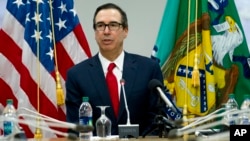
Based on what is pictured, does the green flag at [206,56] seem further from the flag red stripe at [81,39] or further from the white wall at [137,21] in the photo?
the flag red stripe at [81,39]

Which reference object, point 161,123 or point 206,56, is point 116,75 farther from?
point 206,56

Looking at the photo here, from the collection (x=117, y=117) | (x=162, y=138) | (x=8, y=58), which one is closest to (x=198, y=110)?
(x=117, y=117)

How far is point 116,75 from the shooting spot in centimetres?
329

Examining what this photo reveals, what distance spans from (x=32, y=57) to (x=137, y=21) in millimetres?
923

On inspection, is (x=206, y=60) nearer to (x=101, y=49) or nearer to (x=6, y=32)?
(x=101, y=49)

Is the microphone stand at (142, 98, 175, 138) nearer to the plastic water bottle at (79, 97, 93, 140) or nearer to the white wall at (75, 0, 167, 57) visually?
the plastic water bottle at (79, 97, 93, 140)

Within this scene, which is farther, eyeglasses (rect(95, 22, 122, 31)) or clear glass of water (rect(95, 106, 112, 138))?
eyeglasses (rect(95, 22, 122, 31))

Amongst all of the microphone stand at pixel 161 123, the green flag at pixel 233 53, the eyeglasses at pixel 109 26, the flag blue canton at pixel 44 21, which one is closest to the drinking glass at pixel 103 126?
the microphone stand at pixel 161 123

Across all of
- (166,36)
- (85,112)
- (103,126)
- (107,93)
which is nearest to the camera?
(103,126)

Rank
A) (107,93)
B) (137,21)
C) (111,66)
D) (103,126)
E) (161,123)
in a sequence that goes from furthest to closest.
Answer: (137,21) < (111,66) < (107,93) < (103,126) < (161,123)

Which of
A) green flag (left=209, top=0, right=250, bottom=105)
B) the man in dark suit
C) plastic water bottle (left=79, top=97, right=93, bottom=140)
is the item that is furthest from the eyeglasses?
green flag (left=209, top=0, right=250, bottom=105)

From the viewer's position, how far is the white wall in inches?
166

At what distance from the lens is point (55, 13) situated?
155 inches

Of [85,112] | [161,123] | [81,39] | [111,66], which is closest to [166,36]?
[81,39]
